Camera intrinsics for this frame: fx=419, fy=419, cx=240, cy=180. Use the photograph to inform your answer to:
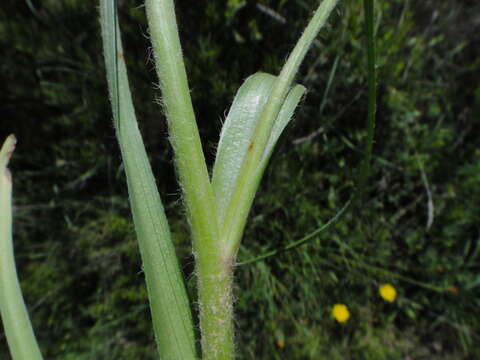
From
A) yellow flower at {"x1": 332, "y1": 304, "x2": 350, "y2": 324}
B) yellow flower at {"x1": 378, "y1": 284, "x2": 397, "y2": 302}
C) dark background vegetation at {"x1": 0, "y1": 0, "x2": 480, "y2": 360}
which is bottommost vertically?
yellow flower at {"x1": 332, "y1": 304, "x2": 350, "y2": 324}

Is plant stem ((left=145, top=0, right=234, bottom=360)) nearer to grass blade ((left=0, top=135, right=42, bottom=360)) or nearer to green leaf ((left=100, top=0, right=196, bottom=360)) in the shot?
green leaf ((left=100, top=0, right=196, bottom=360))

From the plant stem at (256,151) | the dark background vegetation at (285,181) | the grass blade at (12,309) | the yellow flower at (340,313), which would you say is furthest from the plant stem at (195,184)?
the yellow flower at (340,313)

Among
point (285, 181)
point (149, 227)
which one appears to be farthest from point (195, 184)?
point (285, 181)

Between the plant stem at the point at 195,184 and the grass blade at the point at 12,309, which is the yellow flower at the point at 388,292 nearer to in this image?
the plant stem at the point at 195,184

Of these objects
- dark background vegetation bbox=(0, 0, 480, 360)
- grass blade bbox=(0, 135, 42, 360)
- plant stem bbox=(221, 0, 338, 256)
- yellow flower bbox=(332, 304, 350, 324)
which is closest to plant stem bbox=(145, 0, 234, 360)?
plant stem bbox=(221, 0, 338, 256)

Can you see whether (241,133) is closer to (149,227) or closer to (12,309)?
(149,227)

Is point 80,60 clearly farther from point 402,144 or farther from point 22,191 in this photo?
point 402,144
